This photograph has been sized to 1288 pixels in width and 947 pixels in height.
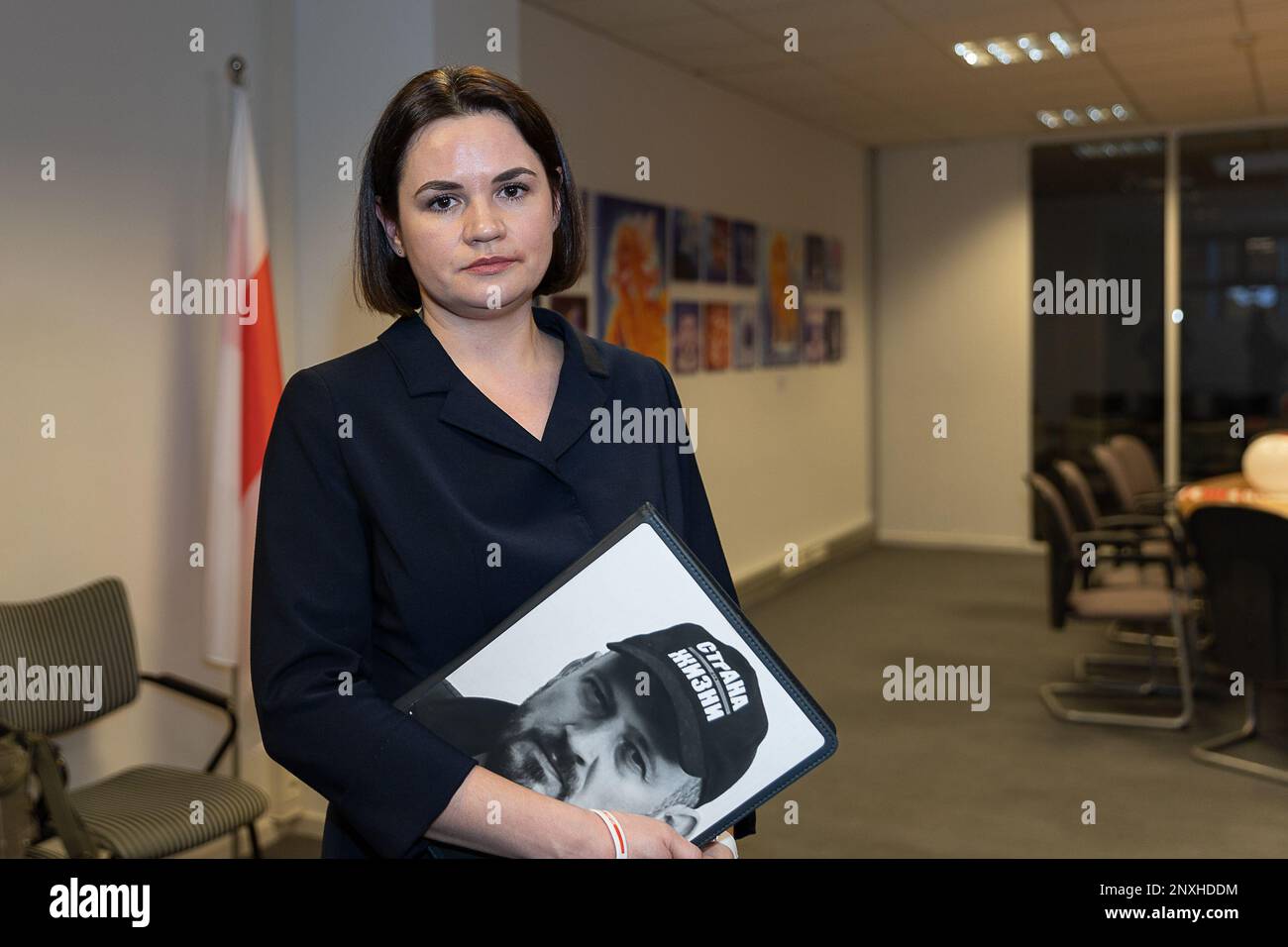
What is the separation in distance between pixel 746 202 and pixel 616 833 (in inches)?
269

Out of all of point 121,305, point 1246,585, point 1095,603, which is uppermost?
point 121,305

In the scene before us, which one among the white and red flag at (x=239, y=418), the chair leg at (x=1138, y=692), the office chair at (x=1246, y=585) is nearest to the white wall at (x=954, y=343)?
the chair leg at (x=1138, y=692)

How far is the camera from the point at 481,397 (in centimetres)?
107

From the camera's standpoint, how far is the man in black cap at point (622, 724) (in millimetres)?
961

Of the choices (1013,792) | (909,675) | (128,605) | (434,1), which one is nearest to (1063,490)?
(909,675)

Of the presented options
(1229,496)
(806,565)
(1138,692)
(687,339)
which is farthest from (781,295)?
(1138,692)

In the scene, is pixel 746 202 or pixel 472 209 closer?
pixel 472 209

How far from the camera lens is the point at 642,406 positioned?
1.21 metres

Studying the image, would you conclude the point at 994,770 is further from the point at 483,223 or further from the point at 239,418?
the point at 483,223

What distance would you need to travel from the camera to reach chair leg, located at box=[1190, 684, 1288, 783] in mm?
4414

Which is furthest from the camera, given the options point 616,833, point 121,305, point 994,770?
point 994,770

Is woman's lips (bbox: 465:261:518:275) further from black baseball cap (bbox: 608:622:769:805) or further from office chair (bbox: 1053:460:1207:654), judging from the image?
office chair (bbox: 1053:460:1207:654)

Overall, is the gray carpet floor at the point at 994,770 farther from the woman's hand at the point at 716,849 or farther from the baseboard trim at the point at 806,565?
the woman's hand at the point at 716,849

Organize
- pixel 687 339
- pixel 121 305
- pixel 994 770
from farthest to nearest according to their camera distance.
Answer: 1. pixel 687 339
2. pixel 994 770
3. pixel 121 305
